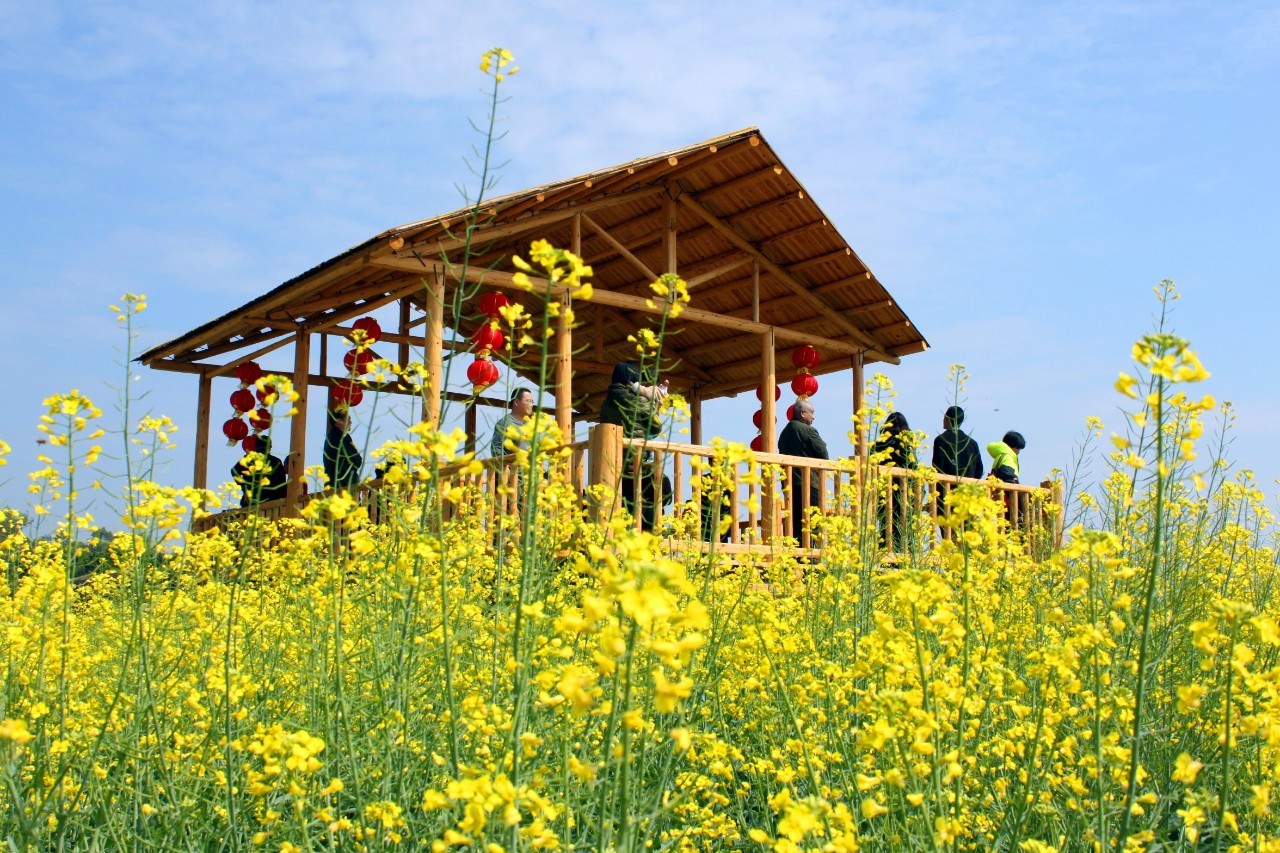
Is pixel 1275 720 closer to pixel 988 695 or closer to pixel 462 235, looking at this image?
pixel 988 695

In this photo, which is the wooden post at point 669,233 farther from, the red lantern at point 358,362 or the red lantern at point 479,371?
the red lantern at point 358,362

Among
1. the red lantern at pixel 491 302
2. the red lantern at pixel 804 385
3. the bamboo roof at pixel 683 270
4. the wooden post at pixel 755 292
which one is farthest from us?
the red lantern at pixel 804 385

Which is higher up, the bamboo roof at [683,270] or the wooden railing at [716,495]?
the bamboo roof at [683,270]

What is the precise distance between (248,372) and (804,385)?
603cm

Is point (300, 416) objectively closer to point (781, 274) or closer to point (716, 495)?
point (781, 274)

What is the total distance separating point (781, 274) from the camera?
12.4 m

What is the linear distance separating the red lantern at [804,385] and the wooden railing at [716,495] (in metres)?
1.69

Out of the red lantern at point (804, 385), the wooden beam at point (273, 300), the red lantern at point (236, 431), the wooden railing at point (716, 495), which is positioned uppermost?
the wooden beam at point (273, 300)

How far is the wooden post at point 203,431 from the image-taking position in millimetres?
13219

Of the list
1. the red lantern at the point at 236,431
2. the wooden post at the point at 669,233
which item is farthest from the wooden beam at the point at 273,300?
the wooden post at the point at 669,233

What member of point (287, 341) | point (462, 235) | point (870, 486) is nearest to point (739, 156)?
point (462, 235)

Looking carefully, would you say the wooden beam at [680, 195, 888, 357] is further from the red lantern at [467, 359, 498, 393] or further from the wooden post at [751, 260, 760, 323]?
the red lantern at [467, 359, 498, 393]

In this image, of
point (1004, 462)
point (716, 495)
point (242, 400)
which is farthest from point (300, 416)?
point (716, 495)

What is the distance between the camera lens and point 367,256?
9312 millimetres
